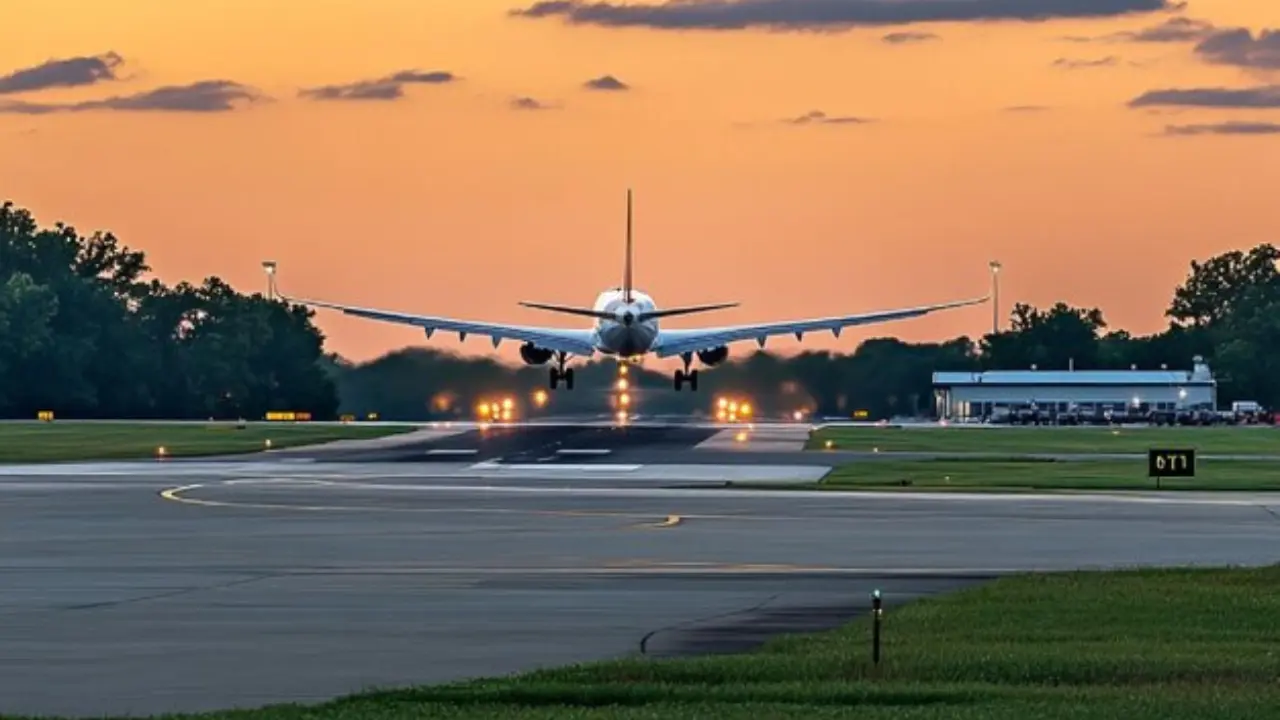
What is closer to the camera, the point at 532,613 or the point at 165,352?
the point at 532,613

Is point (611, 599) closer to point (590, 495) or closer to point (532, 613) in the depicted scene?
point (532, 613)

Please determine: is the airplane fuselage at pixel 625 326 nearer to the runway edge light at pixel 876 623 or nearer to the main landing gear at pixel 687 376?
the main landing gear at pixel 687 376

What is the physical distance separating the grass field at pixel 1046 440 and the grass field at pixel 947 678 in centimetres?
7623

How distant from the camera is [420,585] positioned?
40312 mm

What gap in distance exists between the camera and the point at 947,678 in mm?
27641

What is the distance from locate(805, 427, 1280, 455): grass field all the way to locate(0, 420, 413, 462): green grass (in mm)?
22142

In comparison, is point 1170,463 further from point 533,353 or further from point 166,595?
point 533,353

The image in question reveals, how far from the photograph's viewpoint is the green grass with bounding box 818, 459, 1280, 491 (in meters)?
77.3

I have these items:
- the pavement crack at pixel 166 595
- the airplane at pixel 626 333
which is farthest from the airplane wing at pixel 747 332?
the pavement crack at pixel 166 595

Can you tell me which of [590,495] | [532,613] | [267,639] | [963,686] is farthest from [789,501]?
[963,686]

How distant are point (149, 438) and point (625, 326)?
21.3 metres

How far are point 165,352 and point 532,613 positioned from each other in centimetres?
16514

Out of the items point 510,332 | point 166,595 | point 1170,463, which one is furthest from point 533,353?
point 166,595

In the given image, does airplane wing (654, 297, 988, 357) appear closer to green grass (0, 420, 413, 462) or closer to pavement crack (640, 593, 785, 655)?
green grass (0, 420, 413, 462)
